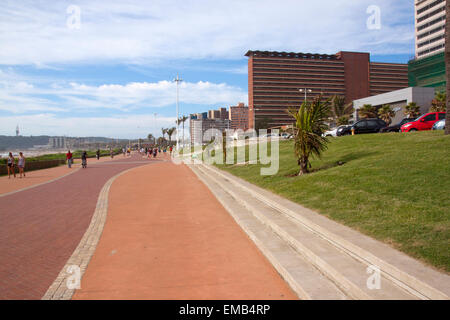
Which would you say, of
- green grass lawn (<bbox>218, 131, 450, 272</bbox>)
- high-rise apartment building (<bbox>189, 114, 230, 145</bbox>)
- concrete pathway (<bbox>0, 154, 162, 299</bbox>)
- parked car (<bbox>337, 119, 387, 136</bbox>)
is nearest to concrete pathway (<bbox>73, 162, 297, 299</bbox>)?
concrete pathway (<bbox>0, 154, 162, 299</bbox>)

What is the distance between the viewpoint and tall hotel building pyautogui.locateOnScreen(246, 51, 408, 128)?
140 meters

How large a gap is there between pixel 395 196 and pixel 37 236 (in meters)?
7.36

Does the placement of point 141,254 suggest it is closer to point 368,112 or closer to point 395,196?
point 395,196

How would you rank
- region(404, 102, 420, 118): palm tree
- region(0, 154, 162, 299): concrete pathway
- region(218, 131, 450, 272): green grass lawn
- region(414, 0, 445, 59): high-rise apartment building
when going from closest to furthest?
1. region(0, 154, 162, 299): concrete pathway
2. region(218, 131, 450, 272): green grass lawn
3. region(404, 102, 420, 118): palm tree
4. region(414, 0, 445, 59): high-rise apartment building

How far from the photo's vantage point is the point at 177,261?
17.5 ft

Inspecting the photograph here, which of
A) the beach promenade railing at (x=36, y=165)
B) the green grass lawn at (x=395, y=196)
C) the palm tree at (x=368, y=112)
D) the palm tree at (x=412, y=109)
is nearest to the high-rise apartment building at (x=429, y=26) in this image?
the palm tree at (x=368, y=112)

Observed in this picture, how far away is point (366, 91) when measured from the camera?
5871 inches

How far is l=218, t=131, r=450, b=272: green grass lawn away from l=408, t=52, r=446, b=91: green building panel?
74.4 meters

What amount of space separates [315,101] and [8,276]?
1015 cm

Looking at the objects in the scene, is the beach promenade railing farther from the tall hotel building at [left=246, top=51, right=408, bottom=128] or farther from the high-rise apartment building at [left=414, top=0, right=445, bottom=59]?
the tall hotel building at [left=246, top=51, right=408, bottom=128]

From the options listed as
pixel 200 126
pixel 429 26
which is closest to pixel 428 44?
pixel 429 26

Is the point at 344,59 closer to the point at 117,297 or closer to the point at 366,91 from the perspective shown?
the point at 366,91
